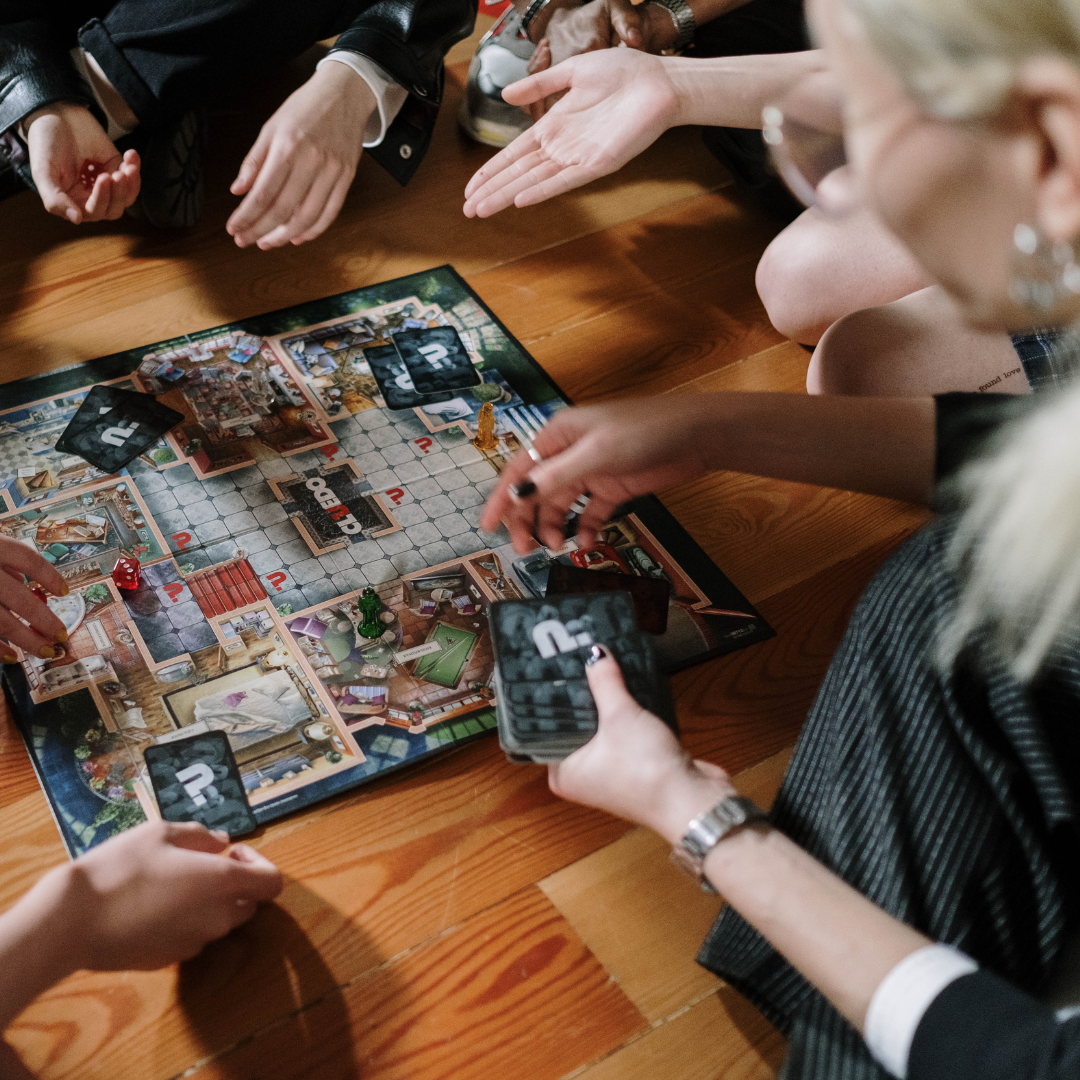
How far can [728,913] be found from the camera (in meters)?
0.85

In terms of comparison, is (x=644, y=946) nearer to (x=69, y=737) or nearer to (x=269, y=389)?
(x=69, y=737)

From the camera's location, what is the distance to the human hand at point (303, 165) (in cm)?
137

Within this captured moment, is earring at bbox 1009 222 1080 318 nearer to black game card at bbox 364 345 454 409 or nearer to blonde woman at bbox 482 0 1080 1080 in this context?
blonde woman at bbox 482 0 1080 1080

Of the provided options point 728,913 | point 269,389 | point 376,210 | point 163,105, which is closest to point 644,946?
point 728,913

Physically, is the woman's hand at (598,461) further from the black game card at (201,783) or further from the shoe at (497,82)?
the shoe at (497,82)

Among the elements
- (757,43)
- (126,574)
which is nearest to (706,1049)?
(126,574)

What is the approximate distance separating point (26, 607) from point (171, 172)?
767 millimetres

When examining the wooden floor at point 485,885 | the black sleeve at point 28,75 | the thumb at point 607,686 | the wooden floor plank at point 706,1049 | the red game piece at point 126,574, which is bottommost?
the wooden floor plank at point 706,1049

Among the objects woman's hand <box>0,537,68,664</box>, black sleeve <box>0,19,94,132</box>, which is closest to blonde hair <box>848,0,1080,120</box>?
woman's hand <box>0,537,68,664</box>

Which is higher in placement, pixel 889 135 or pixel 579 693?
pixel 889 135

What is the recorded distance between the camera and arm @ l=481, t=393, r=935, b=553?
0.97 metres

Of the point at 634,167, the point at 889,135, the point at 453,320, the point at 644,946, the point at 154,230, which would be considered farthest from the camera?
the point at 634,167

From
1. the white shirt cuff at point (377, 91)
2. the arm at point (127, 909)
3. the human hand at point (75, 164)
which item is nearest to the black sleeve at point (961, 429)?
the arm at point (127, 909)

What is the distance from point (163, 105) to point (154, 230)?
181 millimetres
